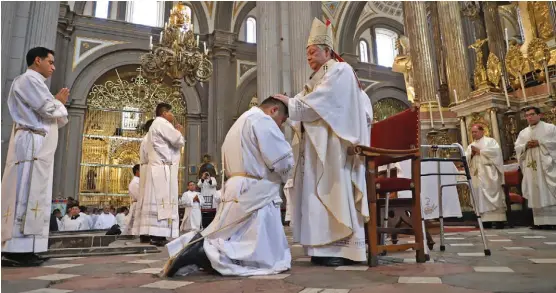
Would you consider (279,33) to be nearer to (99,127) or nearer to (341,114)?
(341,114)

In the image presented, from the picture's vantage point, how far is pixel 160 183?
4.83 meters

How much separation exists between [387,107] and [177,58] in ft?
41.0

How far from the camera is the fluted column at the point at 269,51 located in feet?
22.8

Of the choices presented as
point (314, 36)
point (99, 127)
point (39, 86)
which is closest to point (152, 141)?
point (39, 86)

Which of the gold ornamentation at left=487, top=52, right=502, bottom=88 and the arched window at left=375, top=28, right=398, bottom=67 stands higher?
the arched window at left=375, top=28, right=398, bottom=67

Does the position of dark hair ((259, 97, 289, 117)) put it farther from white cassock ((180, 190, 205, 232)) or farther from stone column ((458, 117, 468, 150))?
stone column ((458, 117, 468, 150))

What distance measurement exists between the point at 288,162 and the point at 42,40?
3140 mm

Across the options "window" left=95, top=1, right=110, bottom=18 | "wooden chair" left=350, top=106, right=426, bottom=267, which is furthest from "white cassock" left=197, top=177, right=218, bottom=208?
"window" left=95, top=1, right=110, bottom=18

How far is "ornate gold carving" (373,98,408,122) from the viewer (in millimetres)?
18312

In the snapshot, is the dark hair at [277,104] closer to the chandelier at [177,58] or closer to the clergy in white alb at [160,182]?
the clergy in white alb at [160,182]

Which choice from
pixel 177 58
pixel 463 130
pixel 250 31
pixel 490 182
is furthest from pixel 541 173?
pixel 250 31

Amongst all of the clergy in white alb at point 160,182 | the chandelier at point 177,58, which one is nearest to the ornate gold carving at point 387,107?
the chandelier at point 177,58

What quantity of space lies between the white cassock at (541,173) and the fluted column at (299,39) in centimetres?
362

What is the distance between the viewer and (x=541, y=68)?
8414 mm
